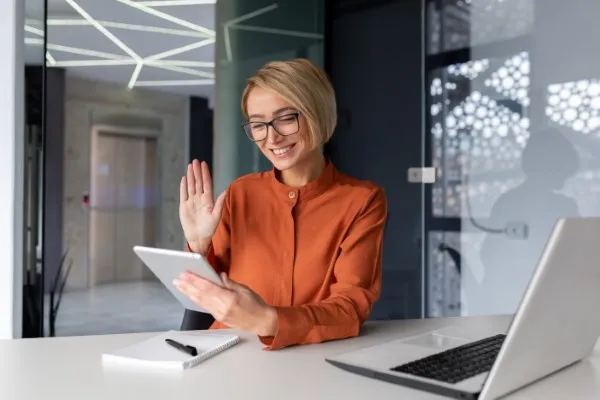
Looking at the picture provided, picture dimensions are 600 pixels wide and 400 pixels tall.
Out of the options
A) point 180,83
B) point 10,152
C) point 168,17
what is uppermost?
point 168,17

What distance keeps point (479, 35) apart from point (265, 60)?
52.3 inches

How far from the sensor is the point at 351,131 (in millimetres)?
4031

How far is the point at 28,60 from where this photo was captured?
2.89 metres

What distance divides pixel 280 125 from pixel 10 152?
1.86m

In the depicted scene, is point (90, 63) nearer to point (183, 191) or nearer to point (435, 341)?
point (183, 191)

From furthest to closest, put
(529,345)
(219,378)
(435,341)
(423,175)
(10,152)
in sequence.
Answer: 1. (423,175)
2. (10,152)
3. (435,341)
4. (219,378)
5. (529,345)

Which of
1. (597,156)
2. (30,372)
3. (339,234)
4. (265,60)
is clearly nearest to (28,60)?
(265,60)

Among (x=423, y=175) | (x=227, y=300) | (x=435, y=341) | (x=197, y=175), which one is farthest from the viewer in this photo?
(x=423, y=175)

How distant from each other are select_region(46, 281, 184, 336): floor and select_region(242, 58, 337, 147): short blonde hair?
189cm

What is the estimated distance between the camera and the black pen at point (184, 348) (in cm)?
110

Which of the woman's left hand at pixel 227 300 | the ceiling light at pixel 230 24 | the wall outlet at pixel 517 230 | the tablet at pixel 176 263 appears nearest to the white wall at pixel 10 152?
the ceiling light at pixel 230 24

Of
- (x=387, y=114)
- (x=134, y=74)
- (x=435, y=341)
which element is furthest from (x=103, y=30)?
(x=435, y=341)

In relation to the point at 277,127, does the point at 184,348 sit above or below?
below

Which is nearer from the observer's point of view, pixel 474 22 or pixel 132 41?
pixel 132 41
